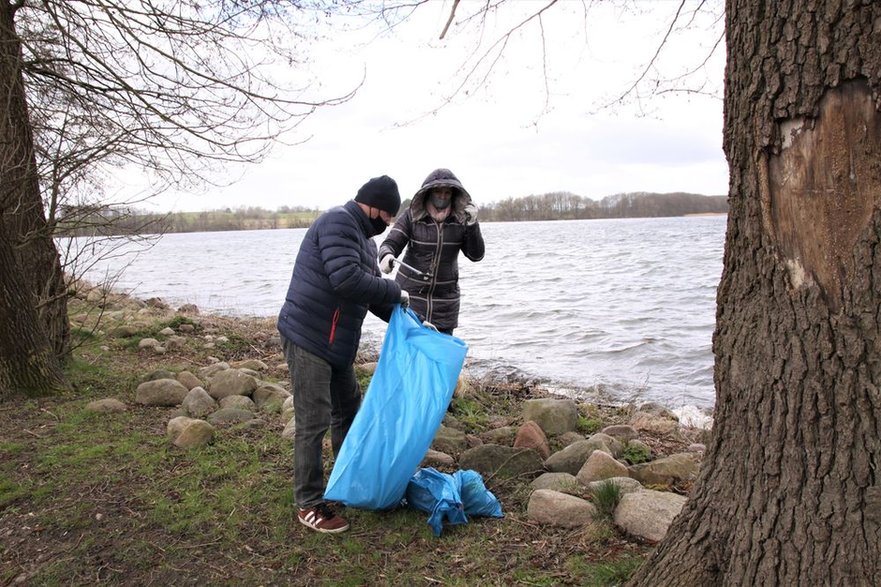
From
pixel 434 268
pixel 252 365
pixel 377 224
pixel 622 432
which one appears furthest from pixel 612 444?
pixel 252 365

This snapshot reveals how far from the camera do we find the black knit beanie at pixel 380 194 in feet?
10.7

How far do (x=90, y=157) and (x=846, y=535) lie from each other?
19.0ft

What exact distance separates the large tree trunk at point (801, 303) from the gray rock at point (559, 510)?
990 millimetres

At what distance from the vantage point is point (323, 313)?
325cm

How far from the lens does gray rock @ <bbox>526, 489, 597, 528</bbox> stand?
3203 millimetres

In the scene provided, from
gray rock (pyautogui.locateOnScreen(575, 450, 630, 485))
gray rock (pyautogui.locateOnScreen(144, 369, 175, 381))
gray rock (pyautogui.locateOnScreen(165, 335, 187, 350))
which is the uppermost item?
gray rock (pyautogui.locateOnScreen(144, 369, 175, 381))

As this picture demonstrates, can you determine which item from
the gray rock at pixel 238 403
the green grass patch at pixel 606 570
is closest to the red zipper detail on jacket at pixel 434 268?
the gray rock at pixel 238 403

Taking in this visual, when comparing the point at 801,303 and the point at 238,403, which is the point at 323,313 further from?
the point at 238,403

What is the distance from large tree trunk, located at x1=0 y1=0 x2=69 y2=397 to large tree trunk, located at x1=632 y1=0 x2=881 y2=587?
521cm

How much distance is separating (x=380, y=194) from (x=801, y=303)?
6.46 ft

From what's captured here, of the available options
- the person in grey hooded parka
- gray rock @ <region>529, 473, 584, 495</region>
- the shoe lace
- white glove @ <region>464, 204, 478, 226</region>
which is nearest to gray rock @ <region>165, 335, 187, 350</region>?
the person in grey hooded parka

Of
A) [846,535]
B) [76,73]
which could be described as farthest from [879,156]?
[76,73]

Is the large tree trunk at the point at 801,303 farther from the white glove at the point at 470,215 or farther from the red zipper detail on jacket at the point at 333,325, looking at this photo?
the white glove at the point at 470,215

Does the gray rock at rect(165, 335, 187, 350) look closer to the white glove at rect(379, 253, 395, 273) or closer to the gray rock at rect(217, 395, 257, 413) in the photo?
the gray rock at rect(217, 395, 257, 413)
